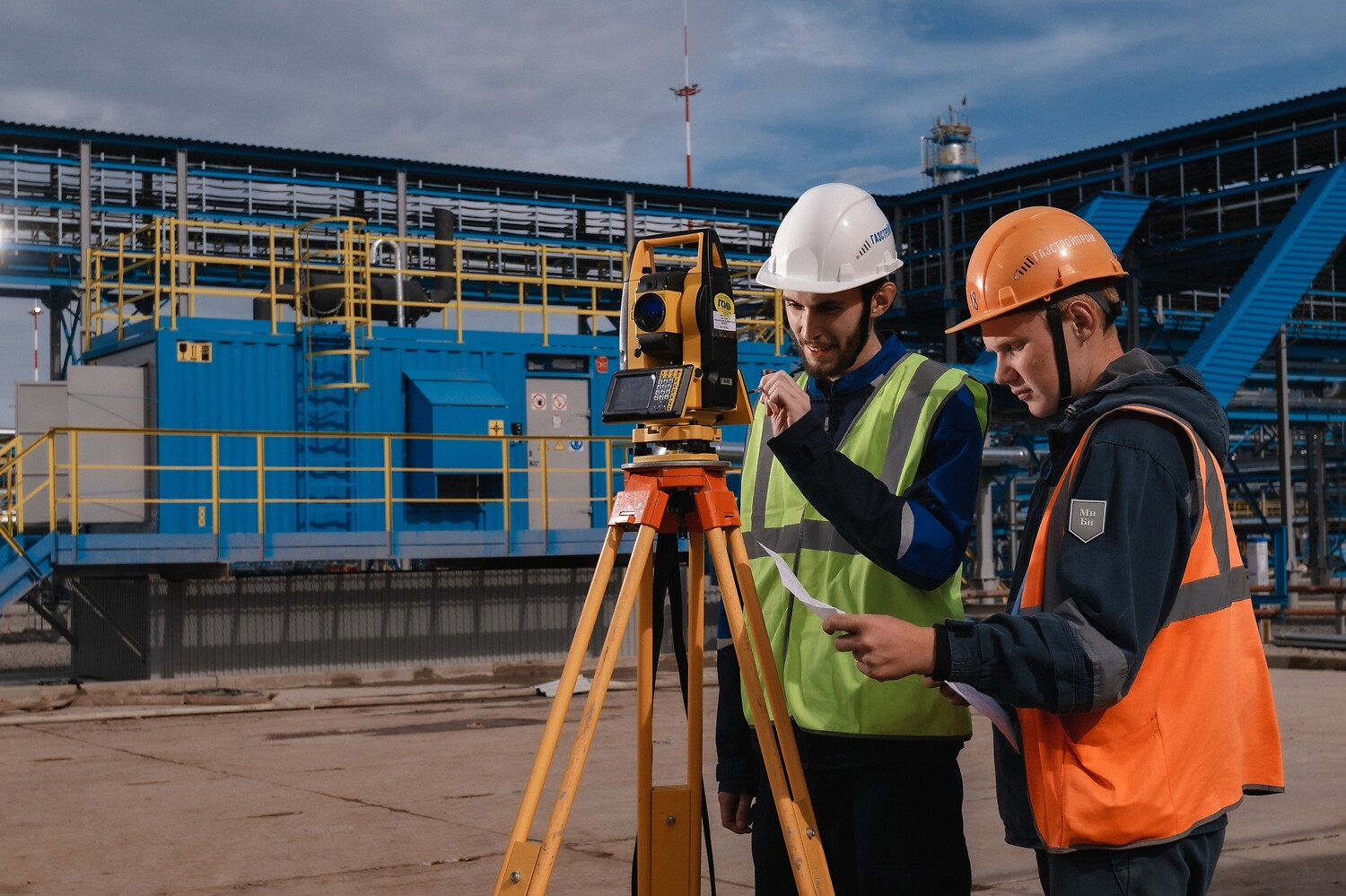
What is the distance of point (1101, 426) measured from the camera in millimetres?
1901

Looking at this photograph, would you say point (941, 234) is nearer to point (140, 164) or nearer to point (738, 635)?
point (140, 164)

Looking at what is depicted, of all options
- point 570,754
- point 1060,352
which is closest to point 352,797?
point 570,754

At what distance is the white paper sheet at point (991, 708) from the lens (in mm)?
1991

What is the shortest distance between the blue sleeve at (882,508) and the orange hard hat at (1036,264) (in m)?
0.39

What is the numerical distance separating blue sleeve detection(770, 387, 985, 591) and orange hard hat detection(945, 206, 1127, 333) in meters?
0.39

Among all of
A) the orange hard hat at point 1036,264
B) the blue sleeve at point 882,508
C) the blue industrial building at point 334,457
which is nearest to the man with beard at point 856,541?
the blue sleeve at point 882,508

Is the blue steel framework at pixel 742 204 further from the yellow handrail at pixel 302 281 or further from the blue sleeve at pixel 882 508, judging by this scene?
the blue sleeve at pixel 882 508

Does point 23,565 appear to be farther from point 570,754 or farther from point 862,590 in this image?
point 862,590

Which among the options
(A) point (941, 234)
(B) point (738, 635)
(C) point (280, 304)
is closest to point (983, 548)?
(A) point (941, 234)

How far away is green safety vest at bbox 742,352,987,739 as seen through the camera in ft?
8.29

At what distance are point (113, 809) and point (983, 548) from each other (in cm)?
2227

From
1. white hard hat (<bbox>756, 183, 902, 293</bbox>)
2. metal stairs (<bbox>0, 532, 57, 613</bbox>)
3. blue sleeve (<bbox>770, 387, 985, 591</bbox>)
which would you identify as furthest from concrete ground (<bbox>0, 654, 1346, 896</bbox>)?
white hard hat (<bbox>756, 183, 902, 293</bbox>)

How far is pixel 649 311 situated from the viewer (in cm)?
280

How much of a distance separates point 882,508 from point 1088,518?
0.60m
